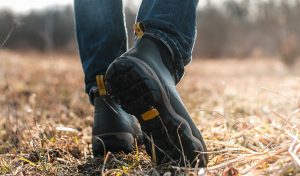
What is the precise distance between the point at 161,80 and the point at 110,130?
0.36 metres

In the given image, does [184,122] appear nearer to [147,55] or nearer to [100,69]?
[147,55]

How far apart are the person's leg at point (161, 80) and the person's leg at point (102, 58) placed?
0.80ft

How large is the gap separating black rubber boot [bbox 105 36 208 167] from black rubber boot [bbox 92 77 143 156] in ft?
0.82

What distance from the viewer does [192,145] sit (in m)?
1.22

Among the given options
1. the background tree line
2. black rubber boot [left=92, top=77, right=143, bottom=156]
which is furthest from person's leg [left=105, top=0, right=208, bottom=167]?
the background tree line

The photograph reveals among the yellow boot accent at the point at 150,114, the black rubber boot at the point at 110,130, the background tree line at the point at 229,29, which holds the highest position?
the yellow boot accent at the point at 150,114

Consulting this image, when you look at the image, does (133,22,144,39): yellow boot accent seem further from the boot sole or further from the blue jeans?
the boot sole

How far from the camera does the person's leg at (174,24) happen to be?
129 centimetres

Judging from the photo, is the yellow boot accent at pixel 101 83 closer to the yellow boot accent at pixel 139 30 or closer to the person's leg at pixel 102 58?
the person's leg at pixel 102 58

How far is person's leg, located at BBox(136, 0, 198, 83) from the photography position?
1.29 m

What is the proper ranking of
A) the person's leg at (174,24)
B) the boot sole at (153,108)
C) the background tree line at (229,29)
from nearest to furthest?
A: 1. the boot sole at (153,108)
2. the person's leg at (174,24)
3. the background tree line at (229,29)

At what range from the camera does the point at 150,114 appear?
1198 millimetres

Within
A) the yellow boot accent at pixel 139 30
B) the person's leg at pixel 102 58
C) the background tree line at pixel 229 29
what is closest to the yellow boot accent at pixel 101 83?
the person's leg at pixel 102 58

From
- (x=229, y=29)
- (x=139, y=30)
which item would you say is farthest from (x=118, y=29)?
(x=229, y=29)
